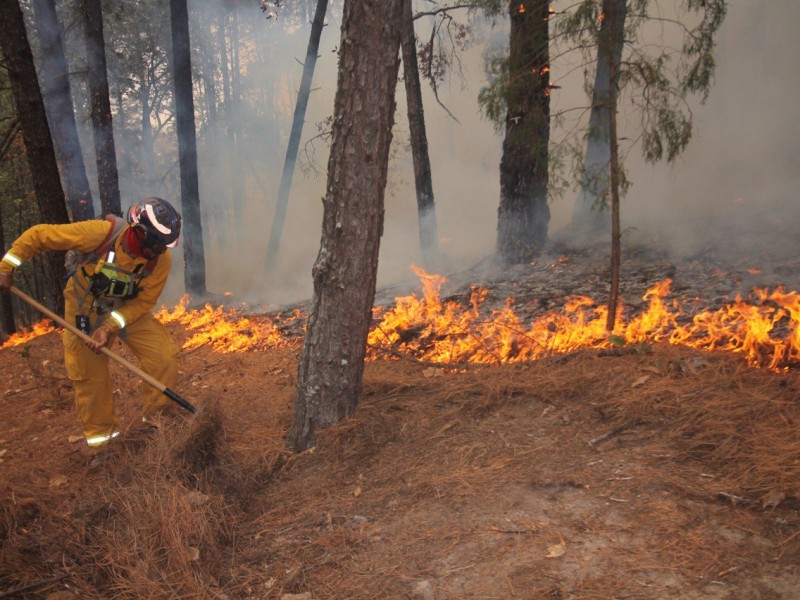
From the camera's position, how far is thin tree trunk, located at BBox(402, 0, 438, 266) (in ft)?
37.8

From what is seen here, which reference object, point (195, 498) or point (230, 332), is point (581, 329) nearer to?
point (195, 498)

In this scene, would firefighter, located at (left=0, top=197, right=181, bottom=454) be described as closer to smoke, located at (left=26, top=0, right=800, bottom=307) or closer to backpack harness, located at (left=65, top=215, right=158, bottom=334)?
backpack harness, located at (left=65, top=215, right=158, bottom=334)

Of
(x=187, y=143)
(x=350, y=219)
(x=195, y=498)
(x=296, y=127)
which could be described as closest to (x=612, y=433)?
(x=350, y=219)

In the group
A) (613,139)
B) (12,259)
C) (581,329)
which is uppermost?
(613,139)

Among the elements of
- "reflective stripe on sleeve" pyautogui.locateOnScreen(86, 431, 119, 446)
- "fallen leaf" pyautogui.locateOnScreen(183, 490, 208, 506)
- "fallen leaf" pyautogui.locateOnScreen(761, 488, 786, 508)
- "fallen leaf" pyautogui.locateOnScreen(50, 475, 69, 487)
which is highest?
"fallen leaf" pyautogui.locateOnScreen(761, 488, 786, 508)

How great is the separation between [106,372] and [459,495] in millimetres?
3407

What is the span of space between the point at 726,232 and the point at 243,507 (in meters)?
8.49

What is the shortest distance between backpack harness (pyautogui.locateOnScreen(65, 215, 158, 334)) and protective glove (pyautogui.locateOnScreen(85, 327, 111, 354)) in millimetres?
256

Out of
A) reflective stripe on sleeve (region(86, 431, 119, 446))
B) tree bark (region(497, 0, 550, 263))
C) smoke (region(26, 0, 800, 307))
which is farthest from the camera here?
smoke (region(26, 0, 800, 307))

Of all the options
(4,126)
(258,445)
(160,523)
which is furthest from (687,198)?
(4,126)

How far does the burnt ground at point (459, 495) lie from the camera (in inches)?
105

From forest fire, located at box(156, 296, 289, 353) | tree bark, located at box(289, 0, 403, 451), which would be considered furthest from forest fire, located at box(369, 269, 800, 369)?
tree bark, located at box(289, 0, 403, 451)

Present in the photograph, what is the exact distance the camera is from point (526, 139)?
27.9 feet

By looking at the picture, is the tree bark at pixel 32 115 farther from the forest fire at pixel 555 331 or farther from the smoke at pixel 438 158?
the smoke at pixel 438 158
